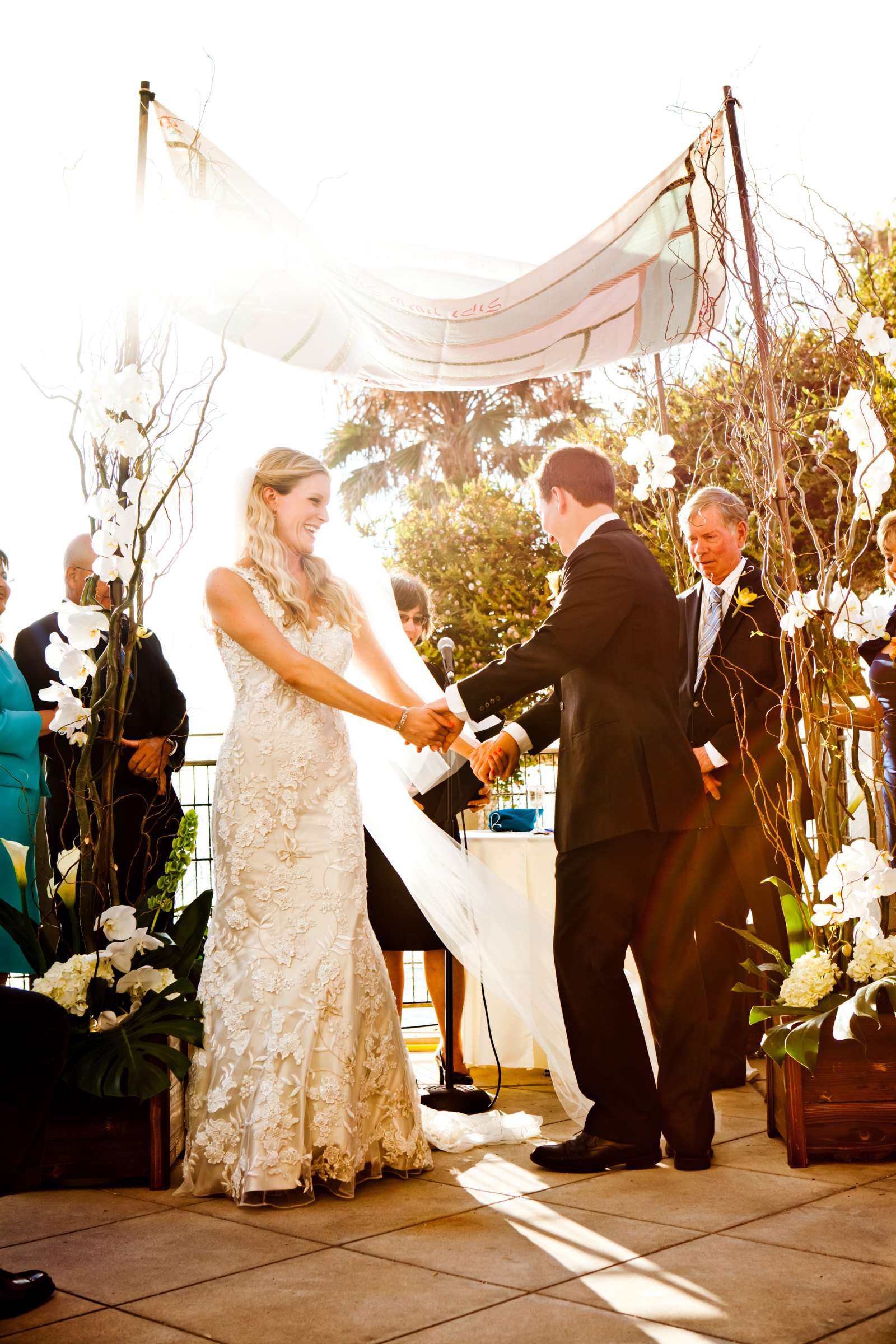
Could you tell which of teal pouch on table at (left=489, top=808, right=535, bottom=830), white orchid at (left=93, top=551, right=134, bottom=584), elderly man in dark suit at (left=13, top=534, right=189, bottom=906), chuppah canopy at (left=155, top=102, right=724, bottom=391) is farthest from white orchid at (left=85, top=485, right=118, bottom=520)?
teal pouch on table at (left=489, top=808, right=535, bottom=830)

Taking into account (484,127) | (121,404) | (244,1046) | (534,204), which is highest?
(484,127)

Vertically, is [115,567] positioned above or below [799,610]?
above

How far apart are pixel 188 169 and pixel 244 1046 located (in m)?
2.90

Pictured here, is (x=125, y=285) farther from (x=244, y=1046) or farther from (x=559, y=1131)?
(x=559, y=1131)

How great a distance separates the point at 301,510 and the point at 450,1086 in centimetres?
218

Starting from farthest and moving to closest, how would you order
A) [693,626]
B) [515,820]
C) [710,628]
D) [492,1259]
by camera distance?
[515,820] → [693,626] → [710,628] → [492,1259]

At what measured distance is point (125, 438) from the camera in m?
3.81

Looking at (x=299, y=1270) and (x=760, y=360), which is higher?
(x=760, y=360)

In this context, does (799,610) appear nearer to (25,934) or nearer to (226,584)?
(226,584)

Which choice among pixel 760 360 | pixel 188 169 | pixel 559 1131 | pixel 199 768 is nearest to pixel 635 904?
pixel 559 1131

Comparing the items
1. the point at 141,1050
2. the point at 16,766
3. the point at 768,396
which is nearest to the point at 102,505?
the point at 16,766

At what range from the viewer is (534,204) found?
6.33 meters

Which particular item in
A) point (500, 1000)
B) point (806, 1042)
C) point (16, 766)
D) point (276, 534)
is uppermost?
point (276, 534)

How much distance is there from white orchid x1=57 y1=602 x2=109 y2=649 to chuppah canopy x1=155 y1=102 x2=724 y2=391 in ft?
4.16
